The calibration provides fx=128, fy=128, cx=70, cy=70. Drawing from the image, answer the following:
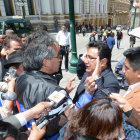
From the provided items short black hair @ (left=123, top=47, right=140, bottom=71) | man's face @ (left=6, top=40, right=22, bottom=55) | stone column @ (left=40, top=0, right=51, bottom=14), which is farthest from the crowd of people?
stone column @ (left=40, top=0, right=51, bottom=14)

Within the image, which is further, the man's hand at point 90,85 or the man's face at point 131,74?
the man's face at point 131,74

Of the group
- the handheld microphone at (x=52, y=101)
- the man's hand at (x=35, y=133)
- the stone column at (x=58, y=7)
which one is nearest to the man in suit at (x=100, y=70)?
the handheld microphone at (x=52, y=101)

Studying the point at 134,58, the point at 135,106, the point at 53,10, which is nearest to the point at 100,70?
the point at 134,58

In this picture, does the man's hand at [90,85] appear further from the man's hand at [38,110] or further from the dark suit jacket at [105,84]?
the man's hand at [38,110]

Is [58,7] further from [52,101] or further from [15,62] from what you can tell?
[52,101]

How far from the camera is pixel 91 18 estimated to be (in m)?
33.7

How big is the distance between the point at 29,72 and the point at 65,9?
93.2 feet

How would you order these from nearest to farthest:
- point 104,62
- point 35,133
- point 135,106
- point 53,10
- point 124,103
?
1. point 35,133
2. point 124,103
3. point 135,106
4. point 104,62
5. point 53,10

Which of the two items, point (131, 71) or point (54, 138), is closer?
point (54, 138)

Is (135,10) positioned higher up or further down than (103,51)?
higher up

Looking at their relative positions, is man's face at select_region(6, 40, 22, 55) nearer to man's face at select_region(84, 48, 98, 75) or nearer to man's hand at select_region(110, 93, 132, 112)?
man's face at select_region(84, 48, 98, 75)

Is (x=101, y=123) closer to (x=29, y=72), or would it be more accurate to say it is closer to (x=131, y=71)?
(x=29, y=72)

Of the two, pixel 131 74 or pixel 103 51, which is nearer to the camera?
pixel 131 74

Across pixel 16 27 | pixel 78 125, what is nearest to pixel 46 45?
pixel 78 125
